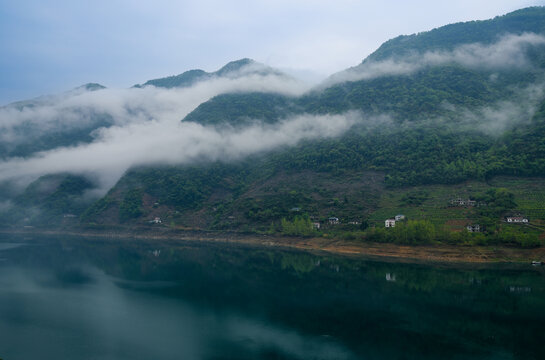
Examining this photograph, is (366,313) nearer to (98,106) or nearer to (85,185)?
(85,185)

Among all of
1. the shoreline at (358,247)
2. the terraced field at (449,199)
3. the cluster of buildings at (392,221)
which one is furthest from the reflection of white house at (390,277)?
the cluster of buildings at (392,221)

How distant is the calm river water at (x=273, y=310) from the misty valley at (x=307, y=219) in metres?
Result: 0.25

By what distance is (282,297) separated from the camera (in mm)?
38656

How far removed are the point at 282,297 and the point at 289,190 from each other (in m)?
47.7

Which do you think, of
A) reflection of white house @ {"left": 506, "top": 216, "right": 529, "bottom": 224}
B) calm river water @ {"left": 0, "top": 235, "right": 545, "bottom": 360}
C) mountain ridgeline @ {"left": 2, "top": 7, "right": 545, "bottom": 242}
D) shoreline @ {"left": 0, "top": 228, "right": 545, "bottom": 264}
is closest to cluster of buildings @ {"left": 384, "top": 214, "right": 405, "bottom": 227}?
mountain ridgeline @ {"left": 2, "top": 7, "right": 545, "bottom": 242}

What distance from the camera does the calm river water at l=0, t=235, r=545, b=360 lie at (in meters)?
25.7

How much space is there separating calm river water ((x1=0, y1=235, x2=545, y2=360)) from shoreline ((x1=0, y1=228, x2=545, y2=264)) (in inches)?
122

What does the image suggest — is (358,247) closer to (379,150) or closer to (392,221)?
(392,221)

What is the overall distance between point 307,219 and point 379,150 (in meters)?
31.2

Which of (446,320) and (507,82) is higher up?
(507,82)

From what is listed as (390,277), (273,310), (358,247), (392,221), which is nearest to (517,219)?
(392,221)

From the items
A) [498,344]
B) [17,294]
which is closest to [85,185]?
[17,294]

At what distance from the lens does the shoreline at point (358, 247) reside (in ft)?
163

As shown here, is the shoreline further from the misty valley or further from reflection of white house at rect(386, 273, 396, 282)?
reflection of white house at rect(386, 273, 396, 282)
